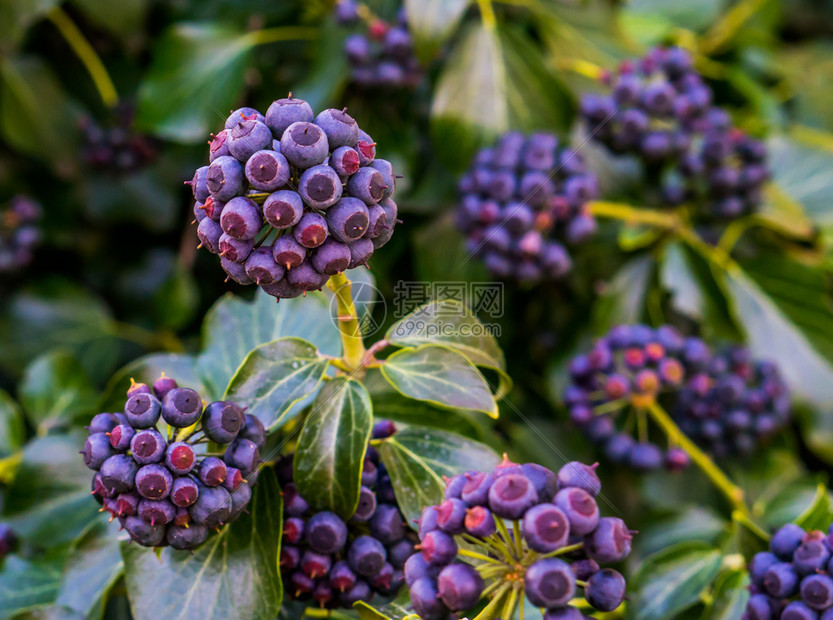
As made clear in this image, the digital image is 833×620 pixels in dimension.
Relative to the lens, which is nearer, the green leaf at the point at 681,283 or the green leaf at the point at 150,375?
the green leaf at the point at 150,375

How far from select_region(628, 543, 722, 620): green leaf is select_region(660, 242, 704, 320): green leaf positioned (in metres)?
0.76

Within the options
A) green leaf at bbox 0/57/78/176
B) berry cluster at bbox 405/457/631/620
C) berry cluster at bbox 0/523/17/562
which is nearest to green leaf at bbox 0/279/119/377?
green leaf at bbox 0/57/78/176

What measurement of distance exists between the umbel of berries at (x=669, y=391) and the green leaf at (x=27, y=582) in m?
1.27

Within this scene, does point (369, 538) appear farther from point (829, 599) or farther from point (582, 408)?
point (582, 408)

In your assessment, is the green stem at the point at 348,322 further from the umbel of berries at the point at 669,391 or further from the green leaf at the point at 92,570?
the umbel of berries at the point at 669,391

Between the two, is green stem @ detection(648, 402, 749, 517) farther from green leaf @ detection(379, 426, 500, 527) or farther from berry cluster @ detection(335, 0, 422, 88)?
berry cluster @ detection(335, 0, 422, 88)

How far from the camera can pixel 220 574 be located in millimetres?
1095

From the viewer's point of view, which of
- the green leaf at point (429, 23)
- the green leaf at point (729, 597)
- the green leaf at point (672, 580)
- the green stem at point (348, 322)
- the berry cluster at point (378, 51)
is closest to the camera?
the green stem at point (348, 322)

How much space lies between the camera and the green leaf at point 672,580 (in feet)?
4.67

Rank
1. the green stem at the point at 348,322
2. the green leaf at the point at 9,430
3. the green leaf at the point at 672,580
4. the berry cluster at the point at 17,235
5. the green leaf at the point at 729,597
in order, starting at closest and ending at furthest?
the green stem at the point at 348,322 < the green leaf at the point at 729,597 < the green leaf at the point at 672,580 < the green leaf at the point at 9,430 < the berry cluster at the point at 17,235

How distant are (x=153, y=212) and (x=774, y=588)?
2.02 meters

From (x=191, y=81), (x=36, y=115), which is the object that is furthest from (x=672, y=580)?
(x=36, y=115)

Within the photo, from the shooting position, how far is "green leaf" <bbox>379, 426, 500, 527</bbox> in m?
1.14

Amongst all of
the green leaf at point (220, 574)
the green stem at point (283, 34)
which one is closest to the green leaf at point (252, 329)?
the green leaf at point (220, 574)
